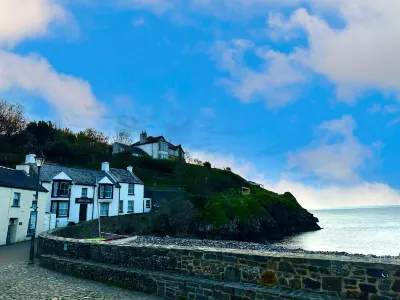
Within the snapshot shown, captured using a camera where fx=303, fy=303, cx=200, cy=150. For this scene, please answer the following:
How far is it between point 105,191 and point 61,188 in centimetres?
699

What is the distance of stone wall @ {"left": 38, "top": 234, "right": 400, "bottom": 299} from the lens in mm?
6320

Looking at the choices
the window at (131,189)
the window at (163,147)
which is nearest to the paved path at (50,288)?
the window at (131,189)

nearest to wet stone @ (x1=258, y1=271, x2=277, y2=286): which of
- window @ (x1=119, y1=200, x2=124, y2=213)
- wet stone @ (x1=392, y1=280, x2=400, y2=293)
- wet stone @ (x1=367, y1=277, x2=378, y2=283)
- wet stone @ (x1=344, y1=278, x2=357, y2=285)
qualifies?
wet stone @ (x1=344, y1=278, x2=357, y2=285)

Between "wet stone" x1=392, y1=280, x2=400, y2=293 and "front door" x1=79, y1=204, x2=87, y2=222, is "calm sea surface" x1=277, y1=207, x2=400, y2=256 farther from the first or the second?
"wet stone" x1=392, y1=280, x2=400, y2=293

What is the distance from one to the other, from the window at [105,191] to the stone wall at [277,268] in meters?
34.3

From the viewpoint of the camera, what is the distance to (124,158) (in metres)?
71.2

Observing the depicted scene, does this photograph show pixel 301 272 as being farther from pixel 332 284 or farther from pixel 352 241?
pixel 352 241

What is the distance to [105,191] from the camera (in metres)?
44.7

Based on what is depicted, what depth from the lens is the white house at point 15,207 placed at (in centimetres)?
2539

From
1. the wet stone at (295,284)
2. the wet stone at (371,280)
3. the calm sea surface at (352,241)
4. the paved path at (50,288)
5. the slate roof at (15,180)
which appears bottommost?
the calm sea surface at (352,241)

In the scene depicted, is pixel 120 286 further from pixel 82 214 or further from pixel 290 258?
pixel 82 214

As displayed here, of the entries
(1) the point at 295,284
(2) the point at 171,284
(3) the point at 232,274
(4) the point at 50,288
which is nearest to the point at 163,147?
(4) the point at 50,288

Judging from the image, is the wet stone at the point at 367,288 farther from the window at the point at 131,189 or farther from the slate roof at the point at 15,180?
the window at the point at 131,189

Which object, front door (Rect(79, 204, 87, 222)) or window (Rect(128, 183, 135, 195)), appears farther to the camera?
window (Rect(128, 183, 135, 195))
